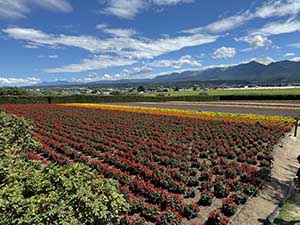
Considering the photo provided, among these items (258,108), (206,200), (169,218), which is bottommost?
(258,108)

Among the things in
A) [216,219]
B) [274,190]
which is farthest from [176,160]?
[216,219]

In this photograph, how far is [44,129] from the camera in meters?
20.1

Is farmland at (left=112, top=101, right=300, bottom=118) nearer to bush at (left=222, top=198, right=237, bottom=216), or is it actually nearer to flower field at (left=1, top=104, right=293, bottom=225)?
flower field at (left=1, top=104, right=293, bottom=225)

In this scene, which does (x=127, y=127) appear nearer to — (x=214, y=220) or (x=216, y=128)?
(x=216, y=128)

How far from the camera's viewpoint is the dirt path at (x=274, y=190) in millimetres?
7723

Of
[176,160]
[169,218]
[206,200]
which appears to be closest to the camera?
[169,218]

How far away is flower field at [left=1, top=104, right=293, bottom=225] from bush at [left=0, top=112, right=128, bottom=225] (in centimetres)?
228

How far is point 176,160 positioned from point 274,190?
13.1 ft

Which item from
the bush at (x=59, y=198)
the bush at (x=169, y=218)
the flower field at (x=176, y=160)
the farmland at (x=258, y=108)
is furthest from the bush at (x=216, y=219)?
the farmland at (x=258, y=108)

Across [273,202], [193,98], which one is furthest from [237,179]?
[193,98]

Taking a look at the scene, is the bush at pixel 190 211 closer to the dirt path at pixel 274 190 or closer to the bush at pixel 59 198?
the dirt path at pixel 274 190

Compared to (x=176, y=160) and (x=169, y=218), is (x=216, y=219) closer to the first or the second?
(x=169, y=218)

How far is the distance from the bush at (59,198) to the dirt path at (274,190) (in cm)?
420

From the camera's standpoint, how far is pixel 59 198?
4.47m
